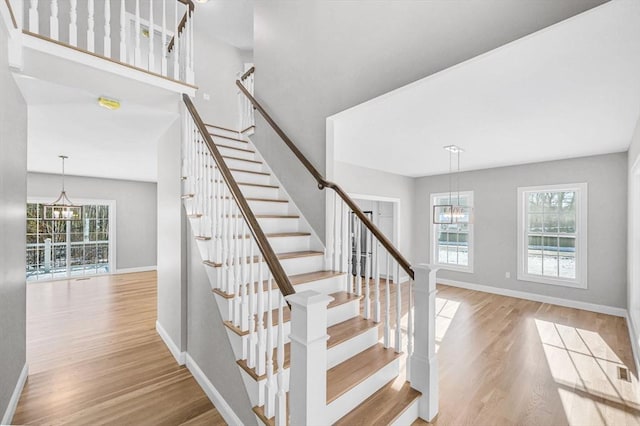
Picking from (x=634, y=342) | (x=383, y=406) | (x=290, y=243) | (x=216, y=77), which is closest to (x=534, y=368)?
(x=634, y=342)

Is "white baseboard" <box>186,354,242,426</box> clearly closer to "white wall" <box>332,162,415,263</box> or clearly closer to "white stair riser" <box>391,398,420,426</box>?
"white stair riser" <box>391,398,420,426</box>

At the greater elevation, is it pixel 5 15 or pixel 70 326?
pixel 5 15

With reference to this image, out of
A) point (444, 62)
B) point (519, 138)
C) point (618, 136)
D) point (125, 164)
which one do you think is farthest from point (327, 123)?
point (125, 164)

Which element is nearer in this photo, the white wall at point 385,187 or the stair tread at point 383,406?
the stair tread at point 383,406

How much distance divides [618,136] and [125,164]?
25.1 feet

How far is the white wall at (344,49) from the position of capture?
1701mm

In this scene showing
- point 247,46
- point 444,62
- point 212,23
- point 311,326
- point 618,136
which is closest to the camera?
point 311,326

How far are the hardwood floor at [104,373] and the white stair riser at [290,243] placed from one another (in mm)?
1361

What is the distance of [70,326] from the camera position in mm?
3623

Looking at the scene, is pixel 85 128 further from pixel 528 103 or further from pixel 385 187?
pixel 385 187

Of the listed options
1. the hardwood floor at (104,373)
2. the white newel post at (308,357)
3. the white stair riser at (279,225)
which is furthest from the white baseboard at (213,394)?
the white stair riser at (279,225)

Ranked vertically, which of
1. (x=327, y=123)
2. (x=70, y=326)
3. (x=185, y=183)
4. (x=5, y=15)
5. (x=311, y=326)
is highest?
(x=5, y=15)

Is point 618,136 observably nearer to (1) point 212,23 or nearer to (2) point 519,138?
(2) point 519,138

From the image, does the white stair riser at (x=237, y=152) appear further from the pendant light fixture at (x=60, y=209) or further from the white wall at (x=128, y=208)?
the white wall at (x=128, y=208)
